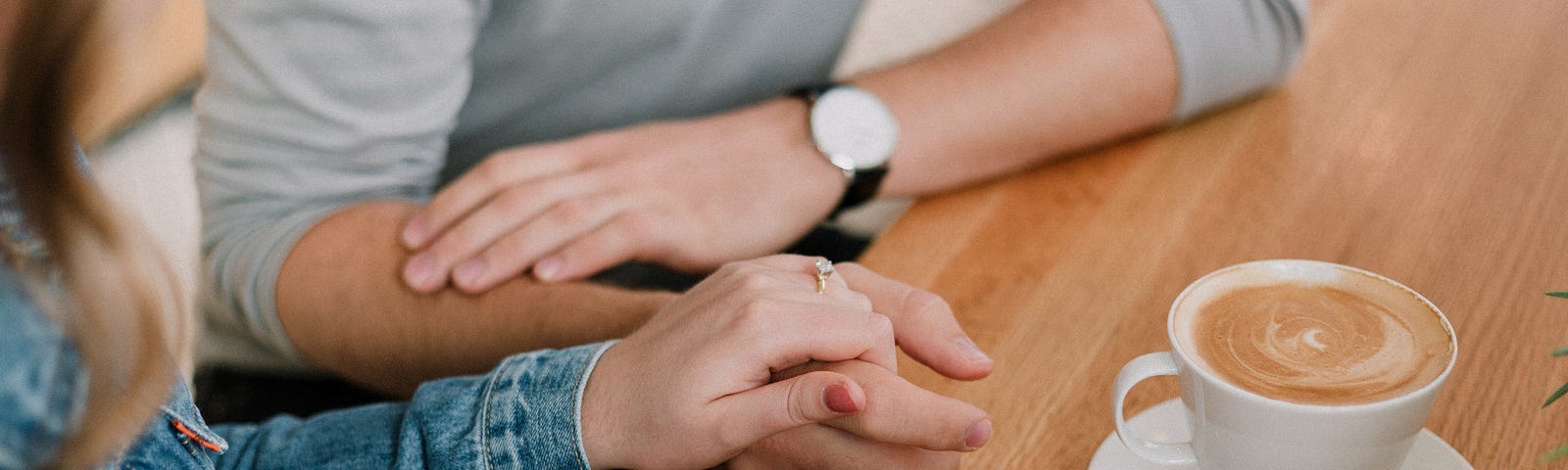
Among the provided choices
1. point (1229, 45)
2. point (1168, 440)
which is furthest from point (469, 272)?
point (1229, 45)

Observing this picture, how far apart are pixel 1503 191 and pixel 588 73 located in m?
0.77

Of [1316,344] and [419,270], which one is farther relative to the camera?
[419,270]

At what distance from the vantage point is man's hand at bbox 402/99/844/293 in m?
0.89

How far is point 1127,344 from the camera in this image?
715mm

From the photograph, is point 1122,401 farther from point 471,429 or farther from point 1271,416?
point 471,429

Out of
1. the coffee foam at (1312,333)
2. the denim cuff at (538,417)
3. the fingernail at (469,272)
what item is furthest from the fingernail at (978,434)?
the fingernail at (469,272)

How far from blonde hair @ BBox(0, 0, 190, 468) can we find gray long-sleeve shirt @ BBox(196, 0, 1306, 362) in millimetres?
418

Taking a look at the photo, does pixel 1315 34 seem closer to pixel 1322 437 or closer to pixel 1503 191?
pixel 1503 191

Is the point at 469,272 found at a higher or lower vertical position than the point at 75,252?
lower

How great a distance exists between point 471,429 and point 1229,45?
2.23ft

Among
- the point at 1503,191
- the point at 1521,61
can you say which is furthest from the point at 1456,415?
the point at 1521,61

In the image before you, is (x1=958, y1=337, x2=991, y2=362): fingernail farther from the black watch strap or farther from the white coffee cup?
the black watch strap

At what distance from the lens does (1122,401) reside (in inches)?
23.4

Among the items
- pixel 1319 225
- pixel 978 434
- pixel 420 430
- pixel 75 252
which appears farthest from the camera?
pixel 1319 225
